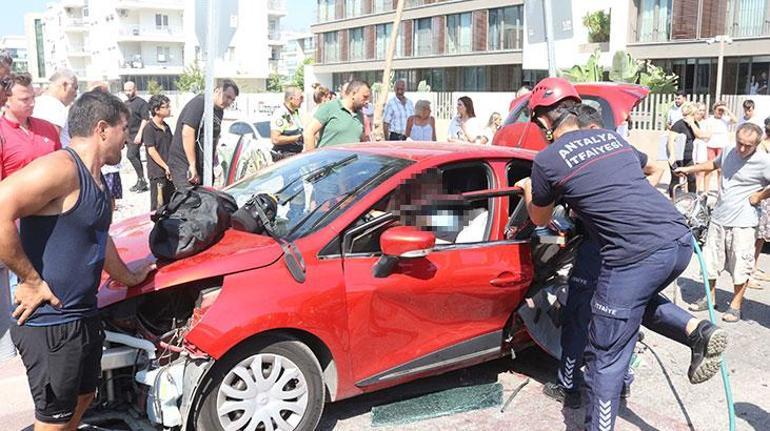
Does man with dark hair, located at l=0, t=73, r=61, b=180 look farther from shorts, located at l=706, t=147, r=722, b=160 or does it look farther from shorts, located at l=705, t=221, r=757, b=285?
shorts, located at l=706, t=147, r=722, b=160

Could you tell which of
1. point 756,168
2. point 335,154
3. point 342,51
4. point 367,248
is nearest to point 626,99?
point 756,168

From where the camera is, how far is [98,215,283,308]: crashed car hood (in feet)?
11.5

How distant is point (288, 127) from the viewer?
880 centimetres

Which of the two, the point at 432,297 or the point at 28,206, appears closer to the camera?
the point at 28,206

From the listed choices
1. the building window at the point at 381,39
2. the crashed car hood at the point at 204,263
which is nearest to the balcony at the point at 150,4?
the building window at the point at 381,39

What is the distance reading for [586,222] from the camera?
3689 mm

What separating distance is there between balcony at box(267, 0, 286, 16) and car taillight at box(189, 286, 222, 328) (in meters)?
83.1

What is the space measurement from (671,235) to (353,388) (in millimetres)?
1866

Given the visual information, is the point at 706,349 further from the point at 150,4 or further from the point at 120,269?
the point at 150,4

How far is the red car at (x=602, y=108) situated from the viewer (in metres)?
7.17

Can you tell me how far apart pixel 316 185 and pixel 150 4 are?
7661 cm

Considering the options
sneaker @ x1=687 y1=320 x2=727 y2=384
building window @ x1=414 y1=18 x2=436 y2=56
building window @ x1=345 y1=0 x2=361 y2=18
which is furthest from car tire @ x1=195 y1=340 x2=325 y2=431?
building window @ x1=345 y1=0 x2=361 y2=18

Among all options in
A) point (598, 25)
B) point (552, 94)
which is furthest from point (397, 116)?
point (598, 25)

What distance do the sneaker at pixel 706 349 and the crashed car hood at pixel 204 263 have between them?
2220 mm
